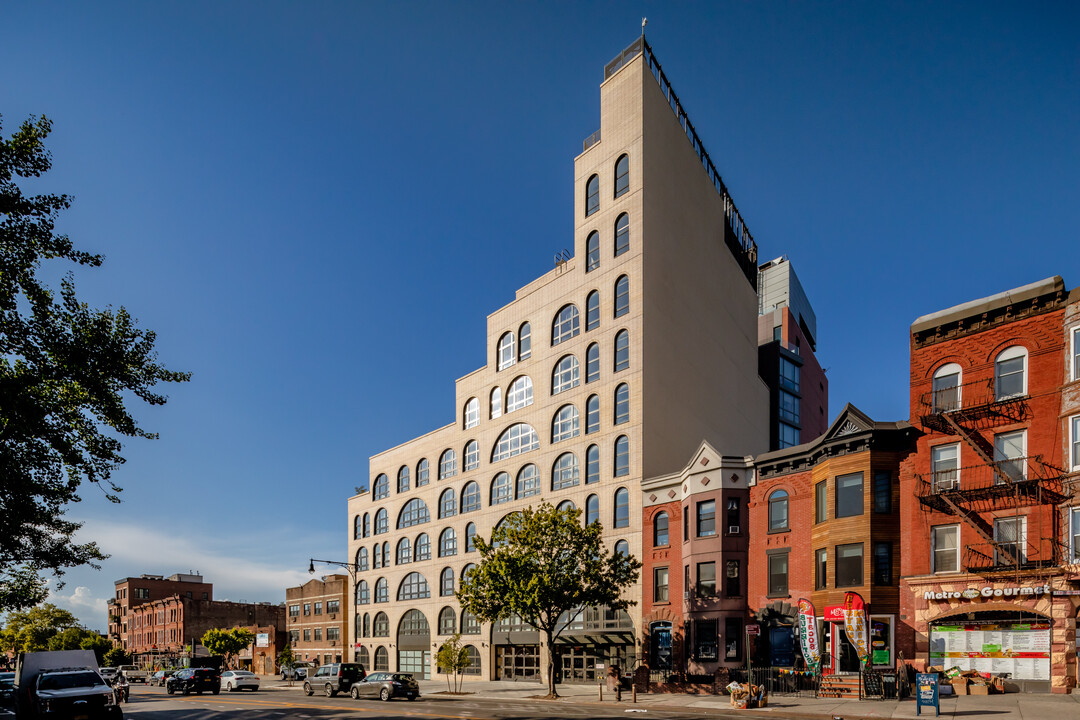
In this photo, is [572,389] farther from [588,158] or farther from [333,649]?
[333,649]

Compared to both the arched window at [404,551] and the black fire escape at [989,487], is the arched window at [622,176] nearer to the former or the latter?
the black fire escape at [989,487]

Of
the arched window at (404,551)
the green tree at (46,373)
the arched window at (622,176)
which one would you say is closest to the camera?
the green tree at (46,373)

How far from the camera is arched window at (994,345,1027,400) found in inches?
1273

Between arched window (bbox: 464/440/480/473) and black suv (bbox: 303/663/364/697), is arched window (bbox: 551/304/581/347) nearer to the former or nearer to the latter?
arched window (bbox: 464/440/480/473)

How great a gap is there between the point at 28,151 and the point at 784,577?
36331 millimetres

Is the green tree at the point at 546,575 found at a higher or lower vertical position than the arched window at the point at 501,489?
lower

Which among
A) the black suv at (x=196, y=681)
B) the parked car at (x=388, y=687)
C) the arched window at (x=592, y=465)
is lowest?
the black suv at (x=196, y=681)

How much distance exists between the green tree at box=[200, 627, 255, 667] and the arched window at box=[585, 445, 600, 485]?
220 ft

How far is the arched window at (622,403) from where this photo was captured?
175 ft

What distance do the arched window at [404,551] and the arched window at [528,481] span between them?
703 inches

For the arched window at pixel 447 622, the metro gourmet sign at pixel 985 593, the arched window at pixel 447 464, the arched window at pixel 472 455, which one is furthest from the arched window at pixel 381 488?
the metro gourmet sign at pixel 985 593

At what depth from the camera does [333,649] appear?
85438mm

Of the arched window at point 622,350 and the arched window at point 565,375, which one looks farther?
the arched window at point 565,375

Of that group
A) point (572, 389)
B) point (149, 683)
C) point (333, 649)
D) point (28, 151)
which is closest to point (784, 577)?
point (572, 389)
